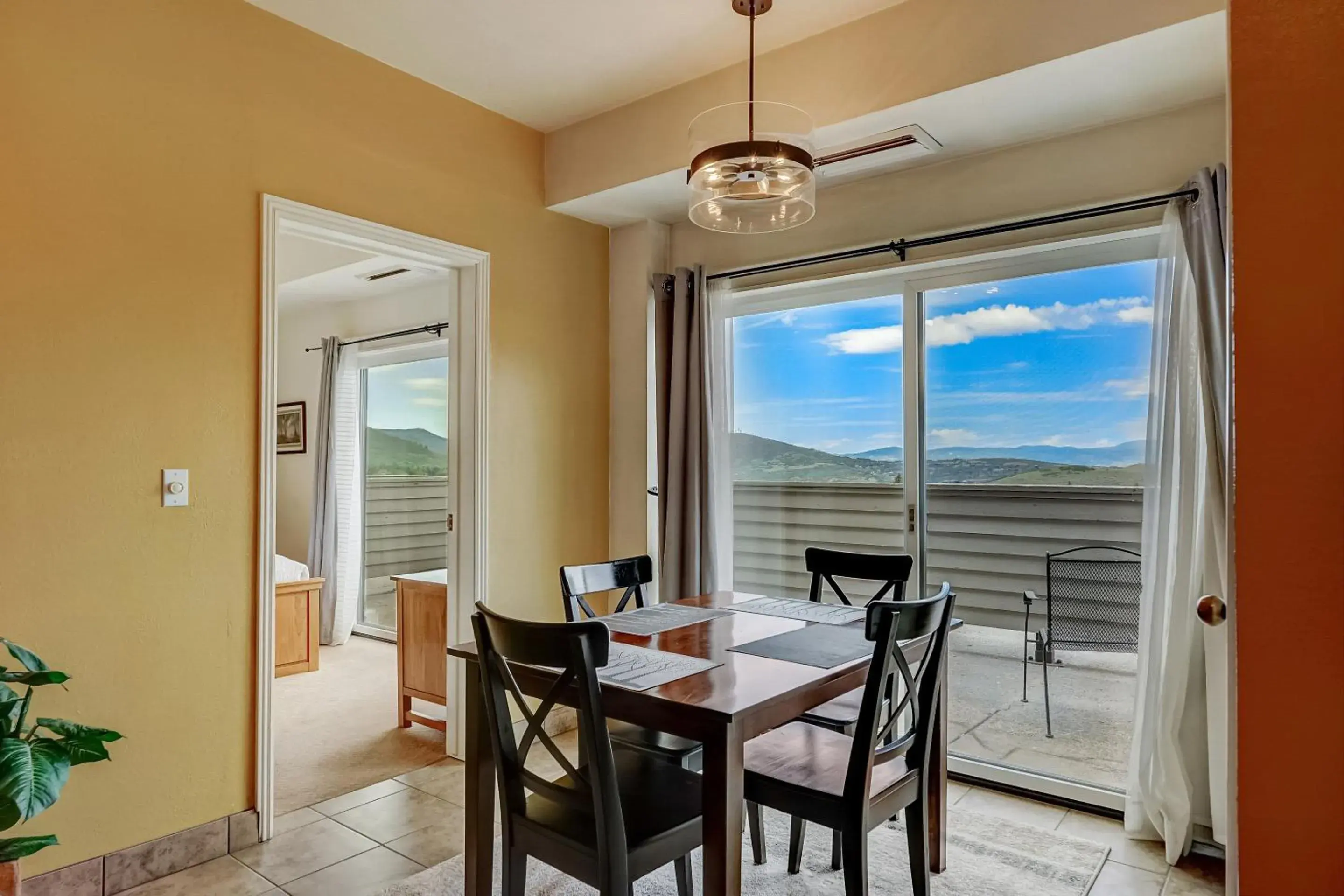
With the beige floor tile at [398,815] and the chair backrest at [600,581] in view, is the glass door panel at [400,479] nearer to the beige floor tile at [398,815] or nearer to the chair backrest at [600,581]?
the beige floor tile at [398,815]

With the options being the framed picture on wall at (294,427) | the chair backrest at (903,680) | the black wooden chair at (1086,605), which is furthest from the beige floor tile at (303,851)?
the framed picture on wall at (294,427)

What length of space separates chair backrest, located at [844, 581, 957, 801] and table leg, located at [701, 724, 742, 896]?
0.35m

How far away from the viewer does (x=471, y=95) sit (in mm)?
3311

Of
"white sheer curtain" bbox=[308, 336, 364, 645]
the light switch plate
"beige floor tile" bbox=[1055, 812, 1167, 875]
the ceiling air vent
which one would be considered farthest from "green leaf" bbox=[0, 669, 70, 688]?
"white sheer curtain" bbox=[308, 336, 364, 645]

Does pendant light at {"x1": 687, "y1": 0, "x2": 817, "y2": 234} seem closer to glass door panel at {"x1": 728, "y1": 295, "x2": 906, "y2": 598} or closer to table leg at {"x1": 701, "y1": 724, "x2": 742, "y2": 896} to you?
glass door panel at {"x1": 728, "y1": 295, "x2": 906, "y2": 598}

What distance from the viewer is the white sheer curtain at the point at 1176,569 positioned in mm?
2479

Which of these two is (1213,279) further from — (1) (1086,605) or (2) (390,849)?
(2) (390,849)

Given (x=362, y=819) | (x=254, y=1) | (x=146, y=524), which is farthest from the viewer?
(x=362, y=819)

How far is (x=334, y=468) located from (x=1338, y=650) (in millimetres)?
5943

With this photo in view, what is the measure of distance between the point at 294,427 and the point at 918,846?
5.86 metres

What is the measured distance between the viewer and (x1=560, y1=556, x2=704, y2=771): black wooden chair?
7.31 ft

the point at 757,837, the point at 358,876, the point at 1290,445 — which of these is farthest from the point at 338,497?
the point at 1290,445

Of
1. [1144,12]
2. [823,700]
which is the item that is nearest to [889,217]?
[1144,12]

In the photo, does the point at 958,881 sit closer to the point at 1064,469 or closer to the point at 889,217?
the point at 1064,469
